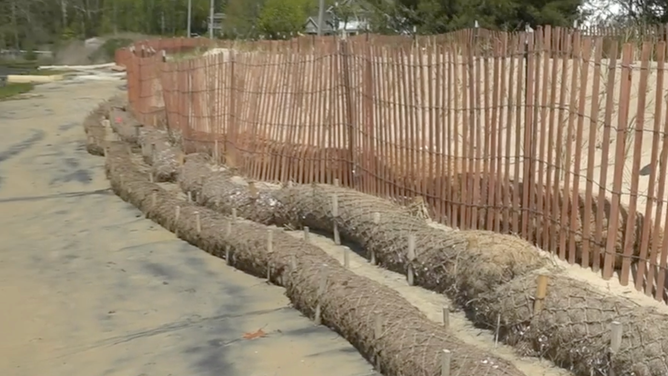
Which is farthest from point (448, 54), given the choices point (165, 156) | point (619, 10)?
point (619, 10)

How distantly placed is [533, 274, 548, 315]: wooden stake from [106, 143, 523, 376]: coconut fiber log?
1.97ft

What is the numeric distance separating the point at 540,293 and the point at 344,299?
60.8 inches

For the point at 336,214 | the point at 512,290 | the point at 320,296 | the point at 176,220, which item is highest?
the point at 512,290

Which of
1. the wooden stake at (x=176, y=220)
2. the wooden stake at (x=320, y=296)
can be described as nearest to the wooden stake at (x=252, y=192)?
the wooden stake at (x=176, y=220)

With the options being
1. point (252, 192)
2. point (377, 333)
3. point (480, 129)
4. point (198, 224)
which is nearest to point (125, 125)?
point (252, 192)

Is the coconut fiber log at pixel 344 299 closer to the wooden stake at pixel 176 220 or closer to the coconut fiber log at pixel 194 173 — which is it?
the wooden stake at pixel 176 220

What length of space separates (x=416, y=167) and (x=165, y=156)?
6.30 meters

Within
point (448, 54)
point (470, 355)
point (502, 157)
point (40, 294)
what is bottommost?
point (40, 294)

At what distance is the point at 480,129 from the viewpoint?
8.11 metres

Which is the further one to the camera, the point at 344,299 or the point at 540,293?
the point at 344,299

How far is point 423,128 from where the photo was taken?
895cm

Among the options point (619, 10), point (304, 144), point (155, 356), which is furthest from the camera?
point (619, 10)

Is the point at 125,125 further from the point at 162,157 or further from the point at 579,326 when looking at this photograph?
the point at 579,326

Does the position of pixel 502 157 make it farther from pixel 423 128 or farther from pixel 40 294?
pixel 40 294
